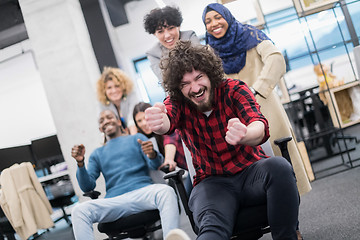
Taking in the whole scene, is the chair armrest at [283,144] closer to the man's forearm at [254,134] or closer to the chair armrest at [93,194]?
the man's forearm at [254,134]

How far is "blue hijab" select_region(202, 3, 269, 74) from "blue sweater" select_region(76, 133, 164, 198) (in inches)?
30.3

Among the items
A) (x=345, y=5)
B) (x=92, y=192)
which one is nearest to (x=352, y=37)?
(x=345, y=5)

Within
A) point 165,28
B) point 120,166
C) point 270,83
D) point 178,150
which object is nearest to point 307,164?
point 178,150

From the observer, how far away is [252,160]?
1589 mm

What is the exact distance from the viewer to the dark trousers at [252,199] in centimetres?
136

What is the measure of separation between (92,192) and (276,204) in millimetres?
1346

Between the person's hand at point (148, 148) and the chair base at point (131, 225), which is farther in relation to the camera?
the person's hand at point (148, 148)

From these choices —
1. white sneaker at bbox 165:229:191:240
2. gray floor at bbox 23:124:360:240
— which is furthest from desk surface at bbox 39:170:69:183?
white sneaker at bbox 165:229:191:240

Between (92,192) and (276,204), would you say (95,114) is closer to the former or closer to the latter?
(92,192)

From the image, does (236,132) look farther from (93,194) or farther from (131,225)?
(93,194)

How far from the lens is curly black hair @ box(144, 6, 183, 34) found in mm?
2324

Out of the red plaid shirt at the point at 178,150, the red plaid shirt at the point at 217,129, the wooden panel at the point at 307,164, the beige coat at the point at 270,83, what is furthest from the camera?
the wooden panel at the point at 307,164

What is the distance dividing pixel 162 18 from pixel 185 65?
0.89 m

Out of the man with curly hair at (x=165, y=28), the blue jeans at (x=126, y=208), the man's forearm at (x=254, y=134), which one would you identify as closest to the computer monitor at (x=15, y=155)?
the blue jeans at (x=126, y=208)
